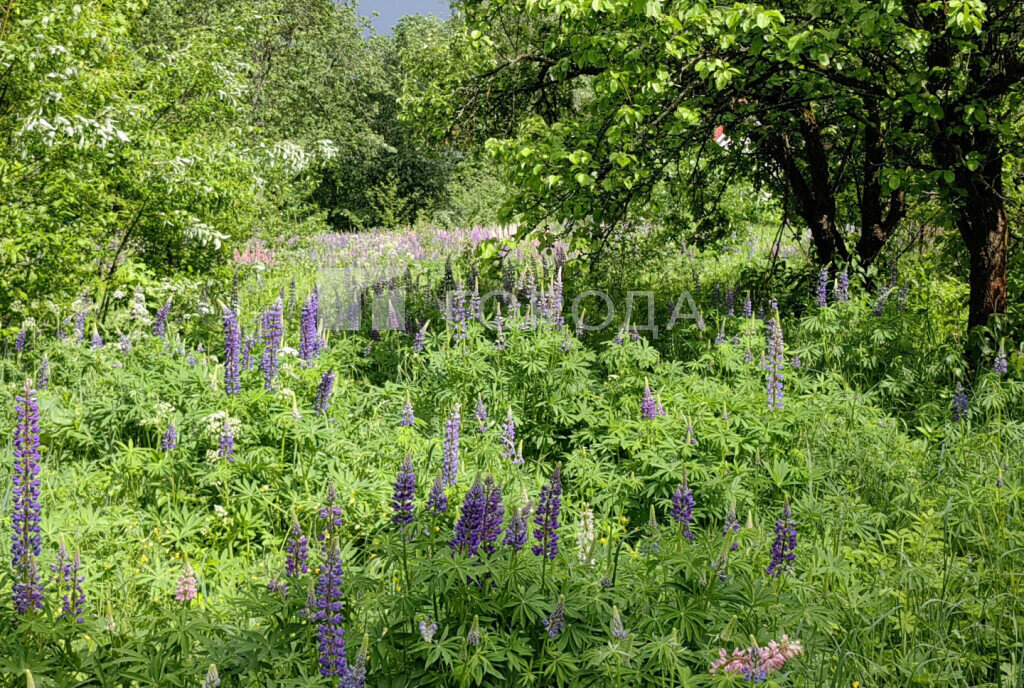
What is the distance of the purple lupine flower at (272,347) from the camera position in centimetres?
491

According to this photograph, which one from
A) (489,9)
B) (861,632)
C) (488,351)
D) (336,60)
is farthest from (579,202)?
(336,60)

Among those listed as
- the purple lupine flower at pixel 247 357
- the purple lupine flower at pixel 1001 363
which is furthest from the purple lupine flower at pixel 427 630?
the purple lupine flower at pixel 1001 363

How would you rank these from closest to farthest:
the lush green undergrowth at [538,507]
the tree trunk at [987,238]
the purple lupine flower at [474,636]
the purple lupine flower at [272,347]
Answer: the purple lupine flower at [474,636] < the lush green undergrowth at [538,507] < the purple lupine flower at [272,347] < the tree trunk at [987,238]

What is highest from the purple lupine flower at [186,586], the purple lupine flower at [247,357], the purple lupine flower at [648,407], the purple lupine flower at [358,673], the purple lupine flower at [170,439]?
the purple lupine flower at [247,357]

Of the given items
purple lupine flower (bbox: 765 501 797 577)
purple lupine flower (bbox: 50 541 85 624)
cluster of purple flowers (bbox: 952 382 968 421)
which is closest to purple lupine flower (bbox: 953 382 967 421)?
cluster of purple flowers (bbox: 952 382 968 421)

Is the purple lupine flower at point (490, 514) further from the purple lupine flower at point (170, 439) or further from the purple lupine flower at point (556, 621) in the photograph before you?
the purple lupine flower at point (170, 439)

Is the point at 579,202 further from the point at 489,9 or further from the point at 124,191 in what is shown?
the point at 124,191

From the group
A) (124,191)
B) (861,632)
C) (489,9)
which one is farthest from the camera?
(489,9)

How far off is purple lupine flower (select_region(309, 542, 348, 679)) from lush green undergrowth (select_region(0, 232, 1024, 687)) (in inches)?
0.7

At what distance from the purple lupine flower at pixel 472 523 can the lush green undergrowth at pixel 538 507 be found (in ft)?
0.04

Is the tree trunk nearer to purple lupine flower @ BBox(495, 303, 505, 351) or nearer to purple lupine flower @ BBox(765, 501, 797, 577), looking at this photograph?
purple lupine flower @ BBox(495, 303, 505, 351)

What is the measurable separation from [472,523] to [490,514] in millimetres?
65

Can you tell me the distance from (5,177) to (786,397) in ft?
20.1

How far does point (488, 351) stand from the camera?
554 cm
